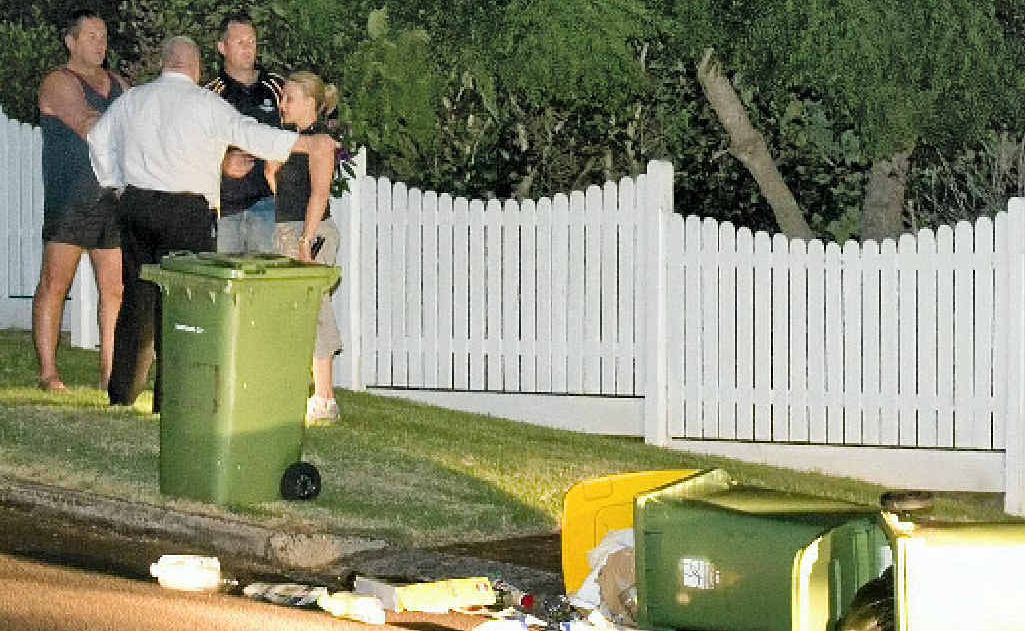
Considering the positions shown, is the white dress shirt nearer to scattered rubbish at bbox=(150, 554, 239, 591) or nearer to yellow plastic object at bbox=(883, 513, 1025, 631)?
scattered rubbish at bbox=(150, 554, 239, 591)

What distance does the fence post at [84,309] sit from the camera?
17.0m

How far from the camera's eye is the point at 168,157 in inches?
498

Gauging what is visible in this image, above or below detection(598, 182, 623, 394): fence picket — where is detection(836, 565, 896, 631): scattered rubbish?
below

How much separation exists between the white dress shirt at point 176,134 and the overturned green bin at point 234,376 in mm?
1348

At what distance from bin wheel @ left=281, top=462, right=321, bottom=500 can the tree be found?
17.0 ft

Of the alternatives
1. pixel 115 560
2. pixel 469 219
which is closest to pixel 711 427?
pixel 469 219

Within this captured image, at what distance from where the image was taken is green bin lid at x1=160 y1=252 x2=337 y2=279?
10992mm

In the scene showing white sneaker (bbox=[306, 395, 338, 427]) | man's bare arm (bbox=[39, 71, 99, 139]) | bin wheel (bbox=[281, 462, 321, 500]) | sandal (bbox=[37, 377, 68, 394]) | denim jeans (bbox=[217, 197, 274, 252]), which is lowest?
bin wheel (bbox=[281, 462, 321, 500])

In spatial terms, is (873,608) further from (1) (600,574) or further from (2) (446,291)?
(2) (446,291)

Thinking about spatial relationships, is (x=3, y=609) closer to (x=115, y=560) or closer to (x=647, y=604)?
(x=115, y=560)

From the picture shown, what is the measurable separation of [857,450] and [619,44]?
2.81 metres

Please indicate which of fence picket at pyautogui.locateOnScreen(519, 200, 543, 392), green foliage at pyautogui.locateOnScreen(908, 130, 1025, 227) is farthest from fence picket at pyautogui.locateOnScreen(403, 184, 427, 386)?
green foliage at pyautogui.locateOnScreen(908, 130, 1025, 227)

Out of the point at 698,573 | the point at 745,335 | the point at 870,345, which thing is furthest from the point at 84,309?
the point at 698,573

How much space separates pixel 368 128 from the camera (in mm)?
16469
